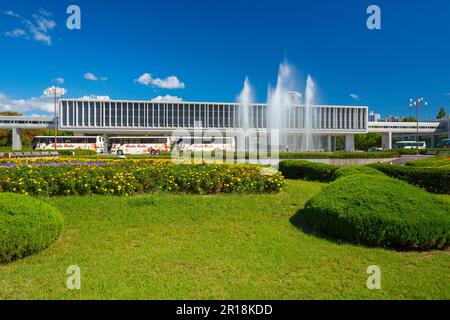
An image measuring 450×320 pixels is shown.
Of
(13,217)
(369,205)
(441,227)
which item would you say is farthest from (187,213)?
(441,227)

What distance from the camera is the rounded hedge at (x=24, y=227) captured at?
4219mm

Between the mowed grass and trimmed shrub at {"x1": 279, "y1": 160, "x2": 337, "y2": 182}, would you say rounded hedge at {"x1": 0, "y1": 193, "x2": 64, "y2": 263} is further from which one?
trimmed shrub at {"x1": 279, "y1": 160, "x2": 337, "y2": 182}

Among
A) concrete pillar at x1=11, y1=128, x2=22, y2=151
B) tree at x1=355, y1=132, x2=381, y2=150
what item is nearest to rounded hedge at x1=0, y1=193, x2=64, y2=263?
concrete pillar at x1=11, y1=128, x2=22, y2=151

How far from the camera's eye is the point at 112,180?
823 centimetres

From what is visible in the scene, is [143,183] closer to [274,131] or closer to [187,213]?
[187,213]

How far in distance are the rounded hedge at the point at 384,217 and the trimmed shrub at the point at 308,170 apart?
835 cm

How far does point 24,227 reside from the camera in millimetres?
4340

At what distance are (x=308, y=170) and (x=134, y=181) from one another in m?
9.60

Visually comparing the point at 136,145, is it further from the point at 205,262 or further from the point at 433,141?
the point at 433,141

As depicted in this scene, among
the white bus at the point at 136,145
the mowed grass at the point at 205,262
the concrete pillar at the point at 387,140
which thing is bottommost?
the mowed grass at the point at 205,262

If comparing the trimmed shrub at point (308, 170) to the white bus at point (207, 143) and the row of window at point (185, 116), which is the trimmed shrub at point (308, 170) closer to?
the white bus at point (207, 143)

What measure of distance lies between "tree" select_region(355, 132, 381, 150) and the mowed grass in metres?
89.6

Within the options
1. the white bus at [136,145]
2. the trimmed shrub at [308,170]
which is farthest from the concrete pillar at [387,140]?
the trimmed shrub at [308,170]
